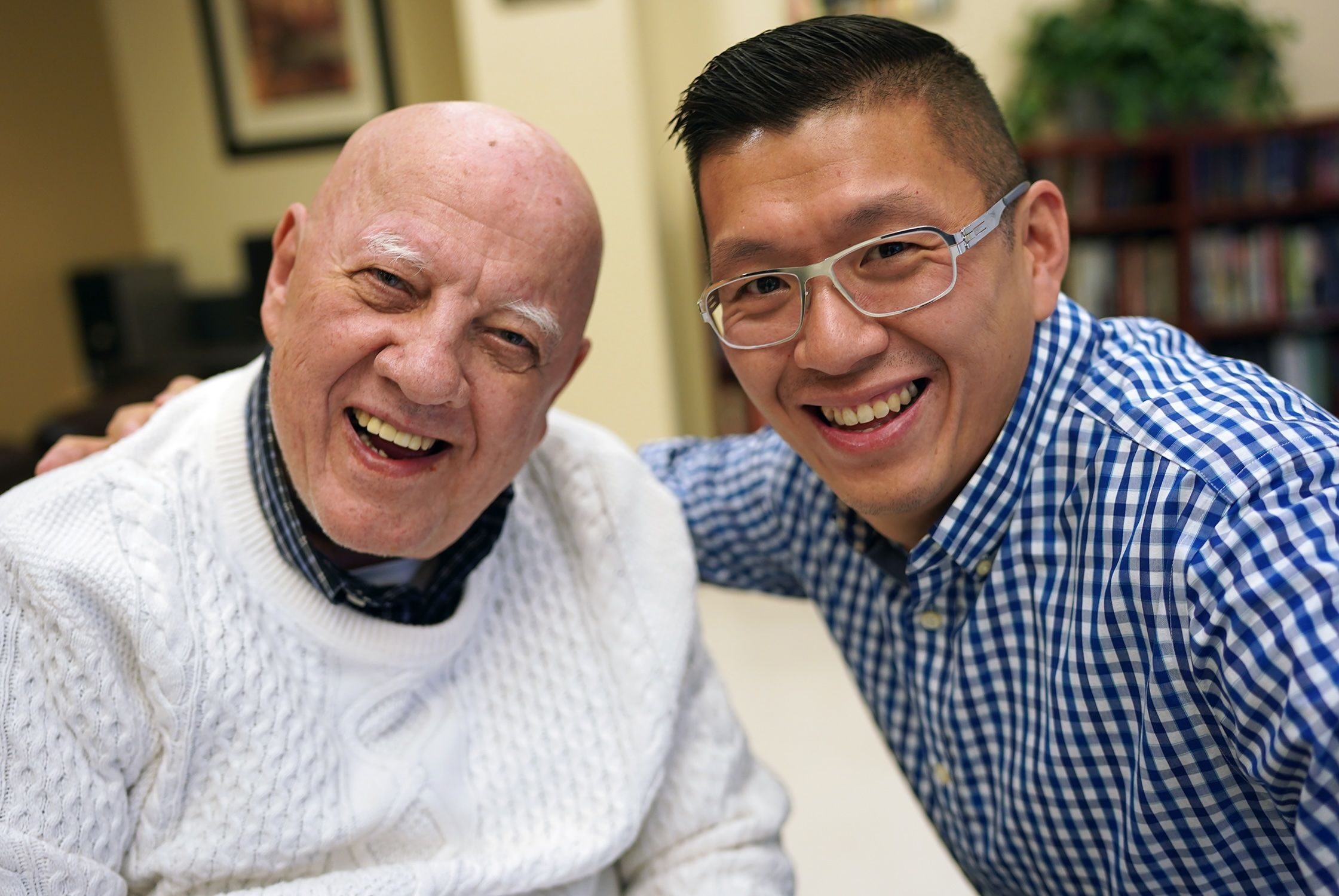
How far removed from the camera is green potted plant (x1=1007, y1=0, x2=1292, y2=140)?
413 cm

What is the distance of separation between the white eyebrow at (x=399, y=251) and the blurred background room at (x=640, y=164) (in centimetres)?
193

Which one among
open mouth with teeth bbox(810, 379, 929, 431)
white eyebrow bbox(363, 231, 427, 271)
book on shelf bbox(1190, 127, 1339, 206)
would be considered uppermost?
white eyebrow bbox(363, 231, 427, 271)

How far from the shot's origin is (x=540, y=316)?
122cm

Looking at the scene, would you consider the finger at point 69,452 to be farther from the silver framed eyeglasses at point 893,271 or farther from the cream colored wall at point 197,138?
the cream colored wall at point 197,138

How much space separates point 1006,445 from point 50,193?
5758mm

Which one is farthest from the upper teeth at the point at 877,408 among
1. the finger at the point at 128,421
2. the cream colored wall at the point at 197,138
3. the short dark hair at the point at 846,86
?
the cream colored wall at the point at 197,138

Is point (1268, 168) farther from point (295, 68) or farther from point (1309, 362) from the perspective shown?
point (295, 68)

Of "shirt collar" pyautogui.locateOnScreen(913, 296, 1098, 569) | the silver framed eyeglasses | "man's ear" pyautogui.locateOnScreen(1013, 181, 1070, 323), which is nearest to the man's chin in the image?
the silver framed eyeglasses

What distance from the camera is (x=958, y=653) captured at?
1.35m

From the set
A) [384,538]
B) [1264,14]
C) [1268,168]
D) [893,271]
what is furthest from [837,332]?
[1264,14]

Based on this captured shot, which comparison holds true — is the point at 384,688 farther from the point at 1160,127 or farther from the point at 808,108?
the point at 1160,127

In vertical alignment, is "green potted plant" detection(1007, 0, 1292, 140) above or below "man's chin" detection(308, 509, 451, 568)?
above

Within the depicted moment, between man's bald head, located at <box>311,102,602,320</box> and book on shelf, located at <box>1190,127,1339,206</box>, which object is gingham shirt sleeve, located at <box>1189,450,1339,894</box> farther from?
book on shelf, located at <box>1190,127,1339,206</box>

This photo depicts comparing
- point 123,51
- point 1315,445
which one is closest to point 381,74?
point 123,51
